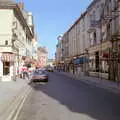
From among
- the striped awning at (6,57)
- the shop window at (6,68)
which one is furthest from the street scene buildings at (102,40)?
the shop window at (6,68)

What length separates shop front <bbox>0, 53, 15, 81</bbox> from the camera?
45353mm

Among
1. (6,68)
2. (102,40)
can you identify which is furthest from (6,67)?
(102,40)

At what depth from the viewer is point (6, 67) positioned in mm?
47781

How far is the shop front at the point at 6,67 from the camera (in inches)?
1786

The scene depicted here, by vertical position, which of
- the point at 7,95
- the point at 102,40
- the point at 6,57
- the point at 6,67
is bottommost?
the point at 7,95

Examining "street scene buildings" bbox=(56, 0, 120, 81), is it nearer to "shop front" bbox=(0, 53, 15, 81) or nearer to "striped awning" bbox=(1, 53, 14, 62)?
"striped awning" bbox=(1, 53, 14, 62)

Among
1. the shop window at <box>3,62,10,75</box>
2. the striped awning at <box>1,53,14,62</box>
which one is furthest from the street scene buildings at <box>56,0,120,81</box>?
the shop window at <box>3,62,10,75</box>

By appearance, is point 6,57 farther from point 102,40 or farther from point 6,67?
point 102,40

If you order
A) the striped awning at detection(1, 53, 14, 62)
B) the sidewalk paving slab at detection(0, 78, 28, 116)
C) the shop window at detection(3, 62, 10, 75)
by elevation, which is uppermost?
the striped awning at detection(1, 53, 14, 62)

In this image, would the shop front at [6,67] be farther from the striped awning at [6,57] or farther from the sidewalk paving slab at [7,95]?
the sidewalk paving slab at [7,95]

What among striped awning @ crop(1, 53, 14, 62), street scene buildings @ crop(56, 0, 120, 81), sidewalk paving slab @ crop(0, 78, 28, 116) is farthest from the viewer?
striped awning @ crop(1, 53, 14, 62)

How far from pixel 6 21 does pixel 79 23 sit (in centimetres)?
3211

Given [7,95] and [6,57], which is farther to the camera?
[6,57]

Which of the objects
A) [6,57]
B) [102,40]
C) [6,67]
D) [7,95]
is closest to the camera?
[7,95]
